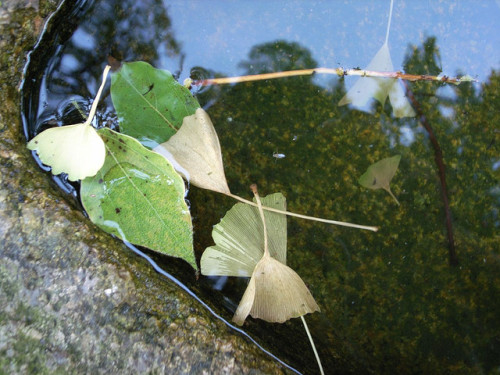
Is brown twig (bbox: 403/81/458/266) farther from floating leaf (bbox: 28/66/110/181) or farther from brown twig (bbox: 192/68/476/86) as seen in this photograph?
floating leaf (bbox: 28/66/110/181)

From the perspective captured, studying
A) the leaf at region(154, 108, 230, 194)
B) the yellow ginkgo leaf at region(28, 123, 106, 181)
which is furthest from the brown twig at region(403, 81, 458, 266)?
the yellow ginkgo leaf at region(28, 123, 106, 181)

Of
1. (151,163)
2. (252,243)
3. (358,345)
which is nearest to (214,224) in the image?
(252,243)

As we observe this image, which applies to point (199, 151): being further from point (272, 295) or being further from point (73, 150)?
point (272, 295)

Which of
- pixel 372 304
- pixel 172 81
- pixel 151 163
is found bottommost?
pixel 372 304

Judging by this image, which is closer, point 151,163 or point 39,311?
point 39,311

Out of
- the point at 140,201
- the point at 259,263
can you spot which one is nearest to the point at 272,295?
the point at 259,263

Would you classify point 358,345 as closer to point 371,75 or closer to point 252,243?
point 252,243

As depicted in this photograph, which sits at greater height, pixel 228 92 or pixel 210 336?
pixel 228 92
